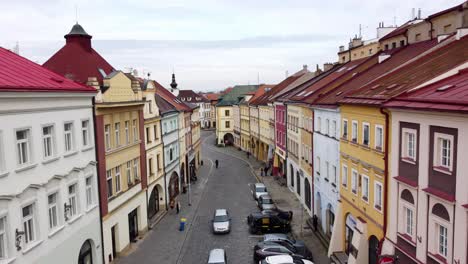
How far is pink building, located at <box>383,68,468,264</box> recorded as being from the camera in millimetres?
12984

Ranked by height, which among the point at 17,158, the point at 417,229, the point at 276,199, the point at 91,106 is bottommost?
the point at 276,199

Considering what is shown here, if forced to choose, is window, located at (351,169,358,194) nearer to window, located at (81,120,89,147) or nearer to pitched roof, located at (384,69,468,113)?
pitched roof, located at (384,69,468,113)

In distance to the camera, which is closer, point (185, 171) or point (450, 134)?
point (450, 134)

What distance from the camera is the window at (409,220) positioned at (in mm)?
16297

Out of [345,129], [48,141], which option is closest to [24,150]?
[48,141]

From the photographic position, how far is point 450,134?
1348 centimetres

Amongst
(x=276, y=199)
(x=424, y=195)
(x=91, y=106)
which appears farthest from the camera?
(x=276, y=199)

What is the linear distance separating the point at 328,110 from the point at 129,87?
1281 cm

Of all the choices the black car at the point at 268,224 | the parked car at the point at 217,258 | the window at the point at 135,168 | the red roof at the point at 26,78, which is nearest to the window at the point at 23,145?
the red roof at the point at 26,78

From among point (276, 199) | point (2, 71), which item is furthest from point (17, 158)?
point (276, 199)

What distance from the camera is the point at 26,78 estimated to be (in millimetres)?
17531

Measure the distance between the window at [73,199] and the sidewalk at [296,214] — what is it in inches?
531

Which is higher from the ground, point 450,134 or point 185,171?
point 450,134

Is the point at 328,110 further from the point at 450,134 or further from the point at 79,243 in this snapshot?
the point at 79,243
